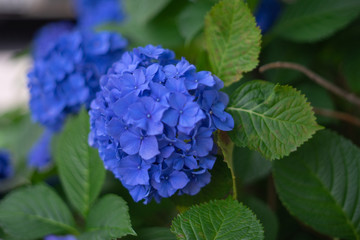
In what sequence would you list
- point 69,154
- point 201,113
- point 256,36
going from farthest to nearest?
point 69,154 → point 256,36 → point 201,113

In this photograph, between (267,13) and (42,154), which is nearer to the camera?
(267,13)

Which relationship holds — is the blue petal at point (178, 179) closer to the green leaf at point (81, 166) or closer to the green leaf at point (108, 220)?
the green leaf at point (108, 220)

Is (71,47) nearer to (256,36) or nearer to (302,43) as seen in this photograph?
(256,36)

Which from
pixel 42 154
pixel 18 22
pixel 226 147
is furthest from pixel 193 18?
pixel 18 22

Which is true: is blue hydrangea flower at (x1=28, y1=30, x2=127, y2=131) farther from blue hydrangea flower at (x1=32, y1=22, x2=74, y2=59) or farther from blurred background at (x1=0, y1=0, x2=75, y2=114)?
blurred background at (x1=0, y1=0, x2=75, y2=114)

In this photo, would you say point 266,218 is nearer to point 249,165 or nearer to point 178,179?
point 249,165

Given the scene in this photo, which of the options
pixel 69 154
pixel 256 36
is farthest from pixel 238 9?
pixel 69 154

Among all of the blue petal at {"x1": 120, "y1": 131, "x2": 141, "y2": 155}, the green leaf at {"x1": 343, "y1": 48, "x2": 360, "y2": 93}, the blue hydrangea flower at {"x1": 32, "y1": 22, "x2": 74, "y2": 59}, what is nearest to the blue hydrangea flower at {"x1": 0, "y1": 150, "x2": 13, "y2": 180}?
the blue hydrangea flower at {"x1": 32, "y1": 22, "x2": 74, "y2": 59}
